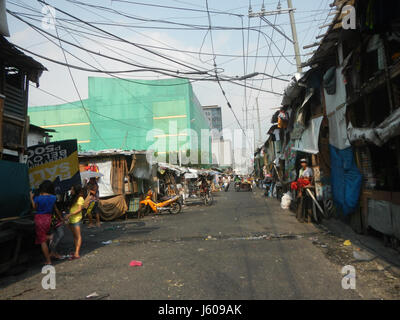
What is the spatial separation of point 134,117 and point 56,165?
149ft

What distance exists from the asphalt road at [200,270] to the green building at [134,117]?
139ft

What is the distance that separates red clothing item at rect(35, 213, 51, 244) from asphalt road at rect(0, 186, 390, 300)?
0.65 m

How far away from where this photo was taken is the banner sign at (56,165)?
A: 734cm

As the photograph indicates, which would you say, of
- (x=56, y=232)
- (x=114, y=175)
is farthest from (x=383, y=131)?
(x=114, y=175)

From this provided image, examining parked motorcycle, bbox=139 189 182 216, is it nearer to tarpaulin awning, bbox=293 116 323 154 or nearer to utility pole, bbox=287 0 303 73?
tarpaulin awning, bbox=293 116 323 154

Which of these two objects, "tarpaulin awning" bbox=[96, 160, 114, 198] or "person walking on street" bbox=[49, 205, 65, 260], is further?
"tarpaulin awning" bbox=[96, 160, 114, 198]

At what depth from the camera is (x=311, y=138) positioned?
10.1 m

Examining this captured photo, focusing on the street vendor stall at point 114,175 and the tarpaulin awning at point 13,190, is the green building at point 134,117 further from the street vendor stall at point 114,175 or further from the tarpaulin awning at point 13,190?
the tarpaulin awning at point 13,190

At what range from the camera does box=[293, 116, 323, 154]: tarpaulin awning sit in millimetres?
9516

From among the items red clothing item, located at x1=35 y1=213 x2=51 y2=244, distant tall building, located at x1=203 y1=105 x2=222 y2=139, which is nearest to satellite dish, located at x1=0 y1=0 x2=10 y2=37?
red clothing item, located at x1=35 y1=213 x2=51 y2=244

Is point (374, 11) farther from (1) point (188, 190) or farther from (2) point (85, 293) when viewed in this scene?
(1) point (188, 190)
